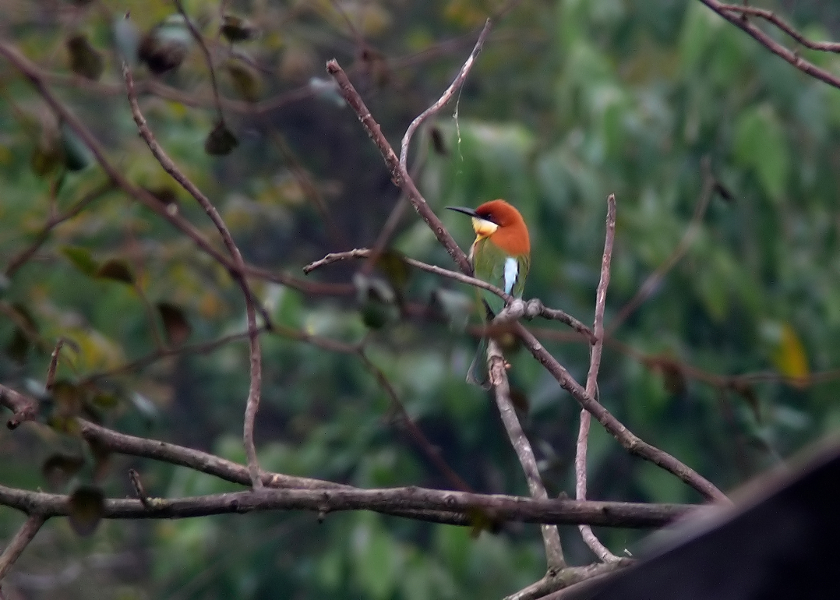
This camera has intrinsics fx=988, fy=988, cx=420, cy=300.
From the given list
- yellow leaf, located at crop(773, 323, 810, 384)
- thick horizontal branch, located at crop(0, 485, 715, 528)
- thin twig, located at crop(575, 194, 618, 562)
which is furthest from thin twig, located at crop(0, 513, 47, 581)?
yellow leaf, located at crop(773, 323, 810, 384)

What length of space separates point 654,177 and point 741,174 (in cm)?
35

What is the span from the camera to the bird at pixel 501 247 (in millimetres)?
3273

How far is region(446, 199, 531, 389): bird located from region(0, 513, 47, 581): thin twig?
6.73 ft

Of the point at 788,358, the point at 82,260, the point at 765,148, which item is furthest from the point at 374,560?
the point at 82,260

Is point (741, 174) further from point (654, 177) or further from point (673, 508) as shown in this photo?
point (673, 508)

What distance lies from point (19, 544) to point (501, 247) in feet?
7.43

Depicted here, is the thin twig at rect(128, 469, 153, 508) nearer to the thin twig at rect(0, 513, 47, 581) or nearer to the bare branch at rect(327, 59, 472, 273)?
the thin twig at rect(0, 513, 47, 581)

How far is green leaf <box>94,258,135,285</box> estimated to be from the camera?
3.90ft

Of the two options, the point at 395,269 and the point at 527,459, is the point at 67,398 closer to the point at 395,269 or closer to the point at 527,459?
the point at 395,269

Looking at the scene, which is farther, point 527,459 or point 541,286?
point 541,286

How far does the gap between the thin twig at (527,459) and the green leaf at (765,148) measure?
2.02 meters

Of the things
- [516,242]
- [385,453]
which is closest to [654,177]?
[516,242]

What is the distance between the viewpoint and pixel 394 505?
3.99 feet

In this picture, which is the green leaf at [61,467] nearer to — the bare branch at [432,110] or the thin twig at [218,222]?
the thin twig at [218,222]
